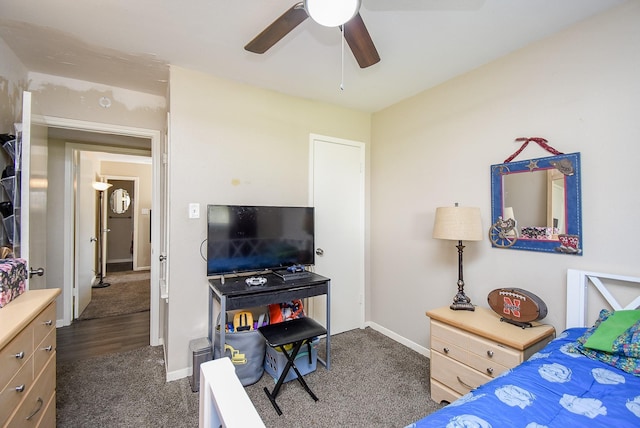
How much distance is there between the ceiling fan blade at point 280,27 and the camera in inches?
52.9

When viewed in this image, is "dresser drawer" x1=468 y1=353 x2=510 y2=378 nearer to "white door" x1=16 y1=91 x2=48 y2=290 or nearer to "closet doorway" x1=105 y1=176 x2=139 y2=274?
"white door" x1=16 y1=91 x2=48 y2=290

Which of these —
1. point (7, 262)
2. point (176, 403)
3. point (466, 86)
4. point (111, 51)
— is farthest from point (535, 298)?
point (111, 51)

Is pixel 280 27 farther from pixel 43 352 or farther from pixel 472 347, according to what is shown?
pixel 472 347

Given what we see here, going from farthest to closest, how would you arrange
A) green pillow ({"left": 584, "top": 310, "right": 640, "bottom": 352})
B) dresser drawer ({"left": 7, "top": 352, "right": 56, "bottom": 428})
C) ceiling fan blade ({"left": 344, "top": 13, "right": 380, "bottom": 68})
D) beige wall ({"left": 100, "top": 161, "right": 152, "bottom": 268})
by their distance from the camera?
1. beige wall ({"left": 100, "top": 161, "right": 152, "bottom": 268})
2. ceiling fan blade ({"left": 344, "top": 13, "right": 380, "bottom": 68})
3. green pillow ({"left": 584, "top": 310, "right": 640, "bottom": 352})
4. dresser drawer ({"left": 7, "top": 352, "right": 56, "bottom": 428})

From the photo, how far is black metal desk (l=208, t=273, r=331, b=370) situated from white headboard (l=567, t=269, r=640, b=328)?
64.1 inches

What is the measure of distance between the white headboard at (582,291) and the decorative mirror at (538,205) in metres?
0.15

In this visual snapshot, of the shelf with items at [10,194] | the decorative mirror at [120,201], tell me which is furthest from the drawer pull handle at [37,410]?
the decorative mirror at [120,201]

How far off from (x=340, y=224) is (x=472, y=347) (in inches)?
68.7

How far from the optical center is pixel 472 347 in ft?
5.99

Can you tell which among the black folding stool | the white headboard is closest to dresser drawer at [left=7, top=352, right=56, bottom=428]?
the black folding stool

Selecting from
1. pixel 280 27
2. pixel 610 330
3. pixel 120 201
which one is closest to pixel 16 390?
pixel 280 27

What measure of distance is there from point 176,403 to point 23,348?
44.4 inches

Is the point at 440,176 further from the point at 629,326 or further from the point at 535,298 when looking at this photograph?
the point at 629,326

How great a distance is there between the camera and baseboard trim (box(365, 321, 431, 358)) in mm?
2707
